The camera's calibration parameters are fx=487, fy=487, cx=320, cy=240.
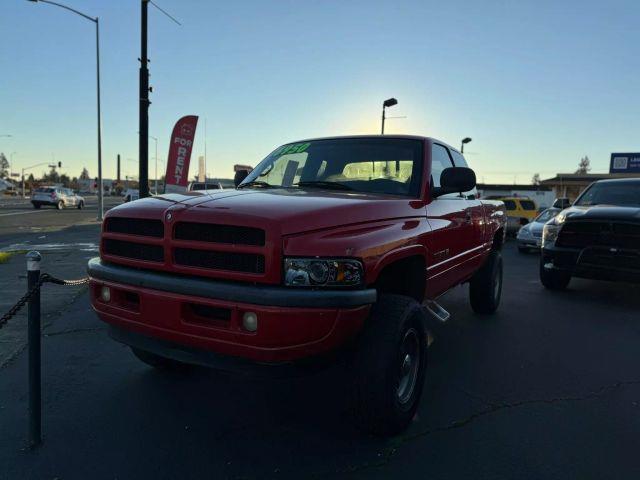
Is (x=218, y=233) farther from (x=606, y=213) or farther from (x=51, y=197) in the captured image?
(x=51, y=197)

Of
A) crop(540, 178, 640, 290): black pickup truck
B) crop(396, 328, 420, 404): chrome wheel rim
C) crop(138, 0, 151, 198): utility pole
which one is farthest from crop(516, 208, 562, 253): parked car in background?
crop(396, 328, 420, 404): chrome wheel rim

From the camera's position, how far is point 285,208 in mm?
2664

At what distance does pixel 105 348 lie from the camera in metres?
4.44

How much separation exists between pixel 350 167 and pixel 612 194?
6.00 metres

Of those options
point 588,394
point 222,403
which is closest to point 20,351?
point 222,403

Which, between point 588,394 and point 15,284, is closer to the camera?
point 588,394

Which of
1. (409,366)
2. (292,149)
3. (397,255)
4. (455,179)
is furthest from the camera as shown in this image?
(292,149)

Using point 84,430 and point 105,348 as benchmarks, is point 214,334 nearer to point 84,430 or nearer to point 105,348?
point 84,430

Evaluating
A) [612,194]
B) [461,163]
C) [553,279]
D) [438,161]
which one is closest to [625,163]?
[612,194]

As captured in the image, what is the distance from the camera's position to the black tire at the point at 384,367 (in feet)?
8.82

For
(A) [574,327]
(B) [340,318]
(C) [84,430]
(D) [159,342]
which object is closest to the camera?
(B) [340,318]

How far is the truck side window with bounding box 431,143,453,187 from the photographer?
3.93m

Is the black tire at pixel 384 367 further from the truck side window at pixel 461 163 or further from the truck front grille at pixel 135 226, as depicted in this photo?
the truck side window at pixel 461 163

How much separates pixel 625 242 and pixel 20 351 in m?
7.07
